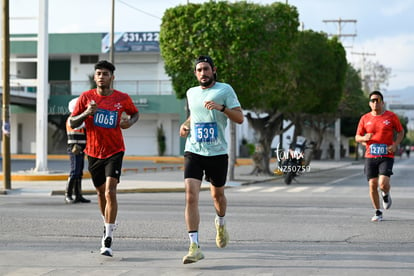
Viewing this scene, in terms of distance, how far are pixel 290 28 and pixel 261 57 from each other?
2421 millimetres

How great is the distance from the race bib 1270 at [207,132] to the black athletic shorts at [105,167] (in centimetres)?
102

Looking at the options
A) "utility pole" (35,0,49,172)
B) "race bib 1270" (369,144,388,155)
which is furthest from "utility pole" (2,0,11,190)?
"race bib 1270" (369,144,388,155)

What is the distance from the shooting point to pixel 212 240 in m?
9.07

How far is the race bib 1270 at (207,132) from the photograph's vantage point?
299 inches

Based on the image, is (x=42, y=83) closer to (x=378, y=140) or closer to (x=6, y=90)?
(x=6, y=90)

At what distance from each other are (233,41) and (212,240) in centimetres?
1508

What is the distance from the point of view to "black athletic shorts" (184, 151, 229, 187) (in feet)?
25.1

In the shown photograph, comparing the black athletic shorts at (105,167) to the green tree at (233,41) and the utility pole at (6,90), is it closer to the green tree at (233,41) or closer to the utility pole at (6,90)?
the utility pole at (6,90)

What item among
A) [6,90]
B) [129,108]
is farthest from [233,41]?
[129,108]

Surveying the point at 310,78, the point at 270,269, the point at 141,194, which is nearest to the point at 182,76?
the point at 141,194

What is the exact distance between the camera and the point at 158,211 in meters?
13.0

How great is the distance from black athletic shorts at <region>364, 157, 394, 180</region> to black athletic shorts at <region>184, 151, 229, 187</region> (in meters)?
4.30

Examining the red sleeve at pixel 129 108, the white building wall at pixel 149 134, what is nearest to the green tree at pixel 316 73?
the white building wall at pixel 149 134

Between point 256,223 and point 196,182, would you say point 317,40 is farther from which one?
point 196,182
